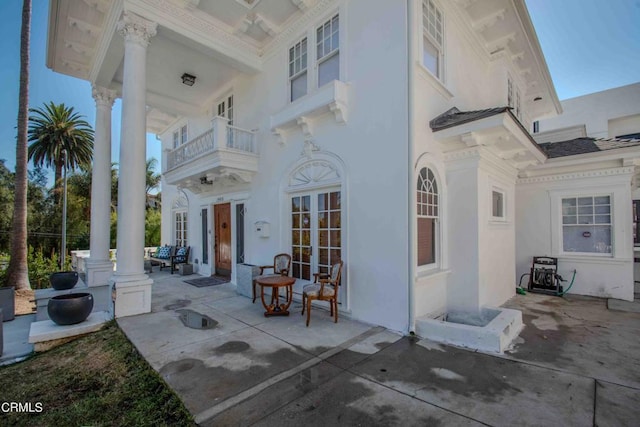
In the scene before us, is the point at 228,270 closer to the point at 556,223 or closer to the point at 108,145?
the point at 108,145

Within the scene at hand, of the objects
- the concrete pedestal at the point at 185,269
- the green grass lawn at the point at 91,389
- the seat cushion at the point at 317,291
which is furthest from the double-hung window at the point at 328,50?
the concrete pedestal at the point at 185,269

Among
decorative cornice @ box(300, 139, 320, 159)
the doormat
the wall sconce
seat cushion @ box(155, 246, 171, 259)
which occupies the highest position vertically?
the wall sconce

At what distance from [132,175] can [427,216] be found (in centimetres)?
555

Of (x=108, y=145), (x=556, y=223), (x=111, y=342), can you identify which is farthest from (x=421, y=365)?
(x=108, y=145)

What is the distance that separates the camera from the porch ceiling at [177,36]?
604 cm

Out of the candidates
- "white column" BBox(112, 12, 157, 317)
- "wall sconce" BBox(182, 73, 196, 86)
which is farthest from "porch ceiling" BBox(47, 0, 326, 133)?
"white column" BBox(112, 12, 157, 317)

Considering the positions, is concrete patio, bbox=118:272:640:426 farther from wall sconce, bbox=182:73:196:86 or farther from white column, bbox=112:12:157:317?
wall sconce, bbox=182:73:196:86

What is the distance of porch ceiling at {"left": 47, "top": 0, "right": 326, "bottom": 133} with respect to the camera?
6039 millimetres

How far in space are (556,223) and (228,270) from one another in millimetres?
9200

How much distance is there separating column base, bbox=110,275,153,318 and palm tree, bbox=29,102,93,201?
65.6 feet

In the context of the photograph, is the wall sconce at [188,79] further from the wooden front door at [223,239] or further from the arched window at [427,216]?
the arched window at [427,216]
